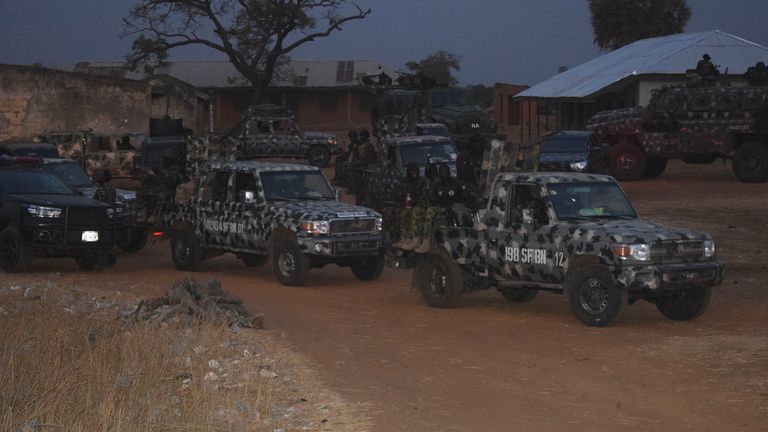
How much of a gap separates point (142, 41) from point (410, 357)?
56.2 m

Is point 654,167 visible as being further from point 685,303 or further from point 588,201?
point 685,303

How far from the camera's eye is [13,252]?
65.9ft

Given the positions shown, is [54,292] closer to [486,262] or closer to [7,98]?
[486,262]

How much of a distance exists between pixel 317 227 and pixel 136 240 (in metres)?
6.51

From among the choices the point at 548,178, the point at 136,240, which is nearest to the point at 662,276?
the point at 548,178

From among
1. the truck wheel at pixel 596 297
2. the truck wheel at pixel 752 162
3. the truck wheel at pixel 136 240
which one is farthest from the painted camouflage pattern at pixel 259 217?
the truck wheel at pixel 752 162

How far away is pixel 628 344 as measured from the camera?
43.3 ft

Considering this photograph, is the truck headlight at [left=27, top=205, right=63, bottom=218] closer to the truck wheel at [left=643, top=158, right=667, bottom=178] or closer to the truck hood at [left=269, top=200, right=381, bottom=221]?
the truck hood at [left=269, top=200, right=381, bottom=221]

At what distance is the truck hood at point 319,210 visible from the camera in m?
18.3

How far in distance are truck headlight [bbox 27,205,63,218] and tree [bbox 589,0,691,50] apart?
5921 cm

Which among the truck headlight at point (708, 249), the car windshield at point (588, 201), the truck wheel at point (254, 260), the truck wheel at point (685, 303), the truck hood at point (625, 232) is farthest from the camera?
the truck wheel at point (254, 260)

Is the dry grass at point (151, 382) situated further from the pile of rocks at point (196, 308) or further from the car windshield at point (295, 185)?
the car windshield at point (295, 185)

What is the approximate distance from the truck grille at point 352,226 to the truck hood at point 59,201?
14.5ft

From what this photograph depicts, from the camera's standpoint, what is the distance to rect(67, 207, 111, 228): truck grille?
65.6 feet
